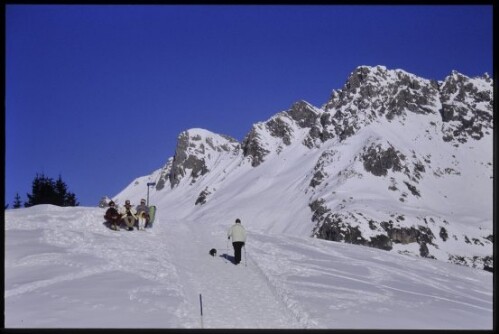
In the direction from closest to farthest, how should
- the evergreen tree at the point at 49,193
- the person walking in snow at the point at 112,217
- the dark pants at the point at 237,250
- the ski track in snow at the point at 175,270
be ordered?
1. the ski track in snow at the point at 175,270
2. the dark pants at the point at 237,250
3. the person walking in snow at the point at 112,217
4. the evergreen tree at the point at 49,193

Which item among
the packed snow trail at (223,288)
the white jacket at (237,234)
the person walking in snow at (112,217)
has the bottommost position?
the packed snow trail at (223,288)

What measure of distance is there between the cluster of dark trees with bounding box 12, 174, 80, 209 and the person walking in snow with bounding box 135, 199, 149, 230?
2571 cm

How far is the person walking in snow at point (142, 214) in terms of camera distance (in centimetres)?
3716

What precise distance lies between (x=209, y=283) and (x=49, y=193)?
4319cm

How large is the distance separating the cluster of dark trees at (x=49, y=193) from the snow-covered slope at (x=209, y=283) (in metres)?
22.6

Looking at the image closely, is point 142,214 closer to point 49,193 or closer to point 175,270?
point 175,270

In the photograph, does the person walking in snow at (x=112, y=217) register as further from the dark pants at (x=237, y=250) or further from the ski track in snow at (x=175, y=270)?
the dark pants at (x=237, y=250)

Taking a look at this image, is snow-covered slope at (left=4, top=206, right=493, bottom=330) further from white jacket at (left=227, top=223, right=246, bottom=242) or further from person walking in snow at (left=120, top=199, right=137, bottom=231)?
white jacket at (left=227, top=223, right=246, bottom=242)

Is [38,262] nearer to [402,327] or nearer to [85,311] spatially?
[85,311]

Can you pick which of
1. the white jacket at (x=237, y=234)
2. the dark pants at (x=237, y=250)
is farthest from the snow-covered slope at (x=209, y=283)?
the white jacket at (x=237, y=234)

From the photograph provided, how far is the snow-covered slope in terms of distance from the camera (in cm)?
2006

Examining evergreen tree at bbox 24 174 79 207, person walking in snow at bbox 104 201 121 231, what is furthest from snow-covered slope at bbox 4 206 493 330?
evergreen tree at bbox 24 174 79 207

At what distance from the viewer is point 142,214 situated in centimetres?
3744

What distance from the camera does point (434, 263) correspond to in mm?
38188
